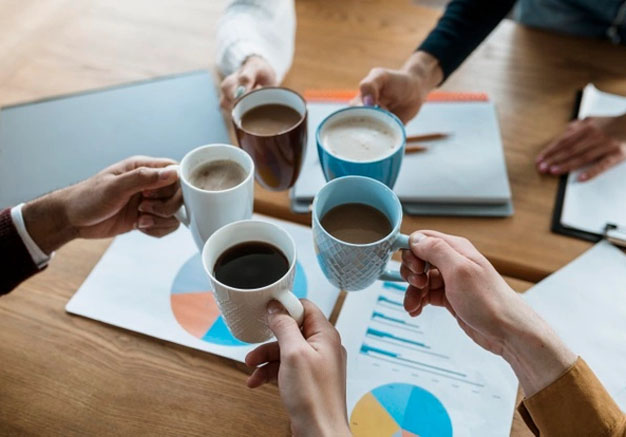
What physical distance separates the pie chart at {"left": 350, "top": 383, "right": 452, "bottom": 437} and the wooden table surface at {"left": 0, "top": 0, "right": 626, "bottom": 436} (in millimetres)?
97

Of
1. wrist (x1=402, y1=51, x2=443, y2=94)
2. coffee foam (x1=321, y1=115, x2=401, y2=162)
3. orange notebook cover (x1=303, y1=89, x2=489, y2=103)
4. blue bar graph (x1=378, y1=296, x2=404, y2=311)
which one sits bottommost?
blue bar graph (x1=378, y1=296, x2=404, y2=311)

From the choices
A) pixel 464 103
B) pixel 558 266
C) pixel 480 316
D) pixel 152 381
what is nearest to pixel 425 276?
pixel 480 316

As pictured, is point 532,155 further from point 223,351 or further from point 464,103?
point 223,351

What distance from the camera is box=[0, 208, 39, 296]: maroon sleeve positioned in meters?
0.84

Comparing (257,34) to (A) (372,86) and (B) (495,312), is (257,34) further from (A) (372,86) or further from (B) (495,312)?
(B) (495,312)

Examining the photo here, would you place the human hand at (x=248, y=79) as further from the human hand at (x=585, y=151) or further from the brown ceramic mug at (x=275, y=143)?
the human hand at (x=585, y=151)

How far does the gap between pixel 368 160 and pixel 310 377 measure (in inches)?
13.9

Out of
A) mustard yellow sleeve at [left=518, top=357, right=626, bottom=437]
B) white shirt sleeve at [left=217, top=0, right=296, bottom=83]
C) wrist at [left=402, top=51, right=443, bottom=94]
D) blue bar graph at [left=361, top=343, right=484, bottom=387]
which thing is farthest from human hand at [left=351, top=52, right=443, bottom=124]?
mustard yellow sleeve at [left=518, top=357, right=626, bottom=437]

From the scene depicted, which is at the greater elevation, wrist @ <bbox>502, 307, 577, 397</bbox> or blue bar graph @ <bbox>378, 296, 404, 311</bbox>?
wrist @ <bbox>502, 307, 577, 397</bbox>

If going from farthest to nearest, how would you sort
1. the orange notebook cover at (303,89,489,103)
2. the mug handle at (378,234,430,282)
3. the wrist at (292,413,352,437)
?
the orange notebook cover at (303,89,489,103) < the mug handle at (378,234,430,282) < the wrist at (292,413,352,437)

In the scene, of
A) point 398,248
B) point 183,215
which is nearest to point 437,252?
point 398,248

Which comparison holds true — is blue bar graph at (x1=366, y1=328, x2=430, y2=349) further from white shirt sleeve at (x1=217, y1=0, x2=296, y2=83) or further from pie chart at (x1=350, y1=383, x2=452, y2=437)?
white shirt sleeve at (x1=217, y1=0, x2=296, y2=83)

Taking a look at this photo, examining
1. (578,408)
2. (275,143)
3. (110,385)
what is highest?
(275,143)

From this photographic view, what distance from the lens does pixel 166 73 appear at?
124 centimetres
